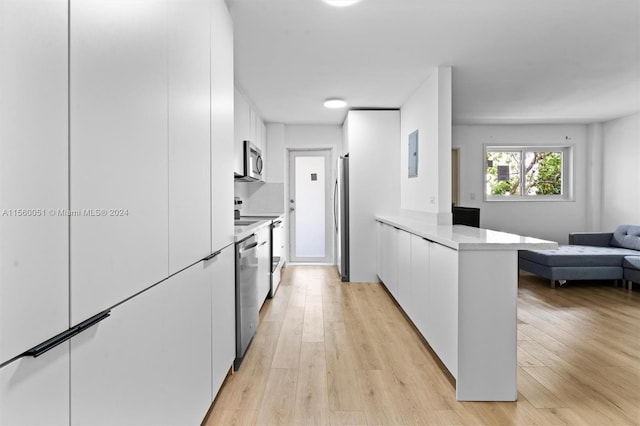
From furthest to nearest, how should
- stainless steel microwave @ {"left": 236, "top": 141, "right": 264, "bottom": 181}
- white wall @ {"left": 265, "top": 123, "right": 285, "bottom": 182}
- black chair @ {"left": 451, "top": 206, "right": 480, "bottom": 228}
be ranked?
white wall @ {"left": 265, "top": 123, "right": 285, "bottom": 182}, black chair @ {"left": 451, "top": 206, "right": 480, "bottom": 228}, stainless steel microwave @ {"left": 236, "top": 141, "right": 264, "bottom": 181}

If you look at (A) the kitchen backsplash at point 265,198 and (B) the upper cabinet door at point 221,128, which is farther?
(A) the kitchen backsplash at point 265,198

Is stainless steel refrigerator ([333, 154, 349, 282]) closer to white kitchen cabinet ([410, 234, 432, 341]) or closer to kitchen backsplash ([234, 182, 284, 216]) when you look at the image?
kitchen backsplash ([234, 182, 284, 216])

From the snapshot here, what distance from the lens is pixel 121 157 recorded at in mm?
986

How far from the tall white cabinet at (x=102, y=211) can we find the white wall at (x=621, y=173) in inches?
263

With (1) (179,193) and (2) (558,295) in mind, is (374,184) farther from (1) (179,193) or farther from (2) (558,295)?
(1) (179,193)

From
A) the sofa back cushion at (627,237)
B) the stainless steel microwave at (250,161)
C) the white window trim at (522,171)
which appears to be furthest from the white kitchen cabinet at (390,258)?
the sofa back cushion at (627,237)

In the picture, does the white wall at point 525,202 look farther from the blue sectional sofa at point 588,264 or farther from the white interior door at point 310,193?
the white interior door at point 310,193

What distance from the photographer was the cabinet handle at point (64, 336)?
66cm

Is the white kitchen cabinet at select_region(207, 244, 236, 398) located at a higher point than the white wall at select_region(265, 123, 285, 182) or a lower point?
lower

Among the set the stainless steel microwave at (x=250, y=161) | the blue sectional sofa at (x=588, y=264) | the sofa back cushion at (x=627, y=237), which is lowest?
the blue sectional sofa at (x=588, y=264)

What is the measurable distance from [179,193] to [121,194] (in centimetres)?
47

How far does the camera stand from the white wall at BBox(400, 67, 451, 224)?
3646 mm

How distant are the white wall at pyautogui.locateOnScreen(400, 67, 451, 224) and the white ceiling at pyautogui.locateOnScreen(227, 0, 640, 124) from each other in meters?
0.17

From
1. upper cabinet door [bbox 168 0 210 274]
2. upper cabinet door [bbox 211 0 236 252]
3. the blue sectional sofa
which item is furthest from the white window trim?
upper cabinet door [bbox 168 0 210 274]
